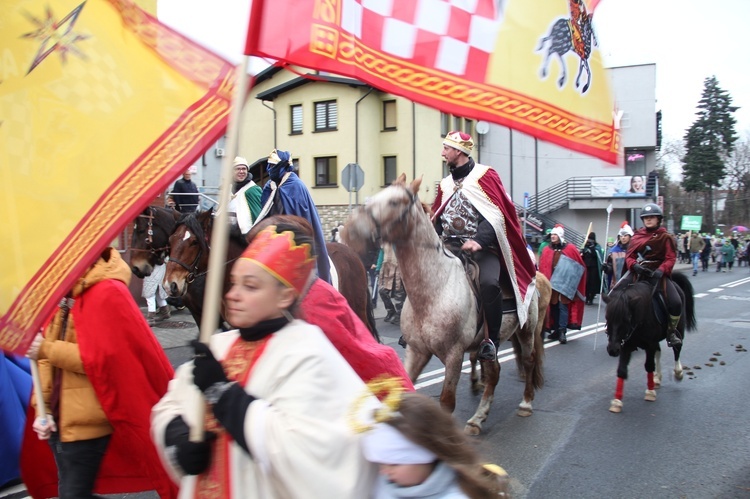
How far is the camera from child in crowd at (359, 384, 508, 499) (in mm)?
2027

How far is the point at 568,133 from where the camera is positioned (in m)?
2.29

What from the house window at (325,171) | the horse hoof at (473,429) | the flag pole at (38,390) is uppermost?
the house window at (325,171)

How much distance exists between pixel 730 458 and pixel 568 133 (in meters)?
4.55

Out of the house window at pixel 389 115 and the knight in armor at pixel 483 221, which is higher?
the house window at pixel 389 115

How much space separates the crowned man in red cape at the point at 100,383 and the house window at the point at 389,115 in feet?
100

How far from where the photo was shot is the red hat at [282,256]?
205cm

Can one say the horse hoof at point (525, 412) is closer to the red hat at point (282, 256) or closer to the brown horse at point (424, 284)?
the brown horse at point (424, 284)

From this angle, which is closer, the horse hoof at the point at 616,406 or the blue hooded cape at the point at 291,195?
the blue hooded cape at the point at 291,195

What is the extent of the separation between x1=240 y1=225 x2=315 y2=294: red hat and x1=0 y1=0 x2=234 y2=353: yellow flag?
0.44 meters

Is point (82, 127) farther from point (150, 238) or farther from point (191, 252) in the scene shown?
point (150, 238)

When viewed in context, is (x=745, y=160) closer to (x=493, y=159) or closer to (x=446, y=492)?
(x=493, y=159)

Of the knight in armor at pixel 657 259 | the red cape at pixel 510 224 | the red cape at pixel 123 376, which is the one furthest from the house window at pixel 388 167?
the red cape at pixel 123 376

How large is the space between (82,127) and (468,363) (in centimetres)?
822

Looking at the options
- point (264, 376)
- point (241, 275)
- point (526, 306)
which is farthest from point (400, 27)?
point (526, 306)
